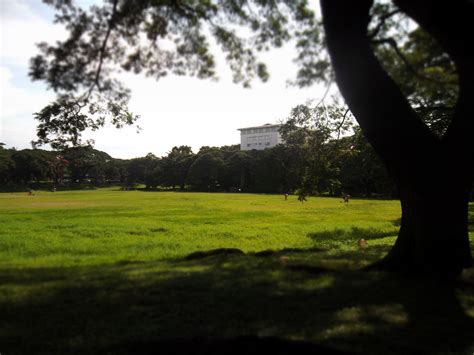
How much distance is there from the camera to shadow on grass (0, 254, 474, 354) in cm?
464

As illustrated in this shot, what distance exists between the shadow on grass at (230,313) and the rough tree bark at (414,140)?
960 millimetres

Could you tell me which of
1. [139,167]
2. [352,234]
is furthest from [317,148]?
[139,167]

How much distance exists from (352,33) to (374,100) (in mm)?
1298

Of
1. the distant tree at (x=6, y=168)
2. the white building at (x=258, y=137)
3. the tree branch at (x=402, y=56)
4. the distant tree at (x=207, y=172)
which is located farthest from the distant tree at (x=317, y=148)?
the white building at (x=258, y=137)

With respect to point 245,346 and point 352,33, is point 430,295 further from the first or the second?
point 352,33

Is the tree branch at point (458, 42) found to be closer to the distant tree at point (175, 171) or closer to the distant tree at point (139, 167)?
the distant tree at point (175, 171)

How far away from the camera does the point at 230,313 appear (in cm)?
569

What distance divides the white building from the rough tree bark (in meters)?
144

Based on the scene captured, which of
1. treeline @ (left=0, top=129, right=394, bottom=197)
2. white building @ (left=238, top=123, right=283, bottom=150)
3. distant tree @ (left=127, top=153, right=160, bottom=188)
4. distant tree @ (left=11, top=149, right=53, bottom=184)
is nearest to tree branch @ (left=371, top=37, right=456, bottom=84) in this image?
treeline @ (left=0, top=129, right=394, bottom=197)

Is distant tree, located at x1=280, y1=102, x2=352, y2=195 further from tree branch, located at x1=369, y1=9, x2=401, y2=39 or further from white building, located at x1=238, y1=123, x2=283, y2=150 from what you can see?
white building, located at x1=238, y1=123, x2=283, y2=150

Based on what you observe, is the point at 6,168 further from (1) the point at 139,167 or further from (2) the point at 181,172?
(2) the point at 181,172

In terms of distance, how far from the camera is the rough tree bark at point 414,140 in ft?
24.6

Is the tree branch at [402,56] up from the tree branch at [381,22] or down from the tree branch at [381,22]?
down

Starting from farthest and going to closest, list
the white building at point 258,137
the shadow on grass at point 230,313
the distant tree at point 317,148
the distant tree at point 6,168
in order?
the white building at point 258,137 → the distant tree at point 6,168 → the distant tree at point 317,148 → the shadow on grass at point 230,313
